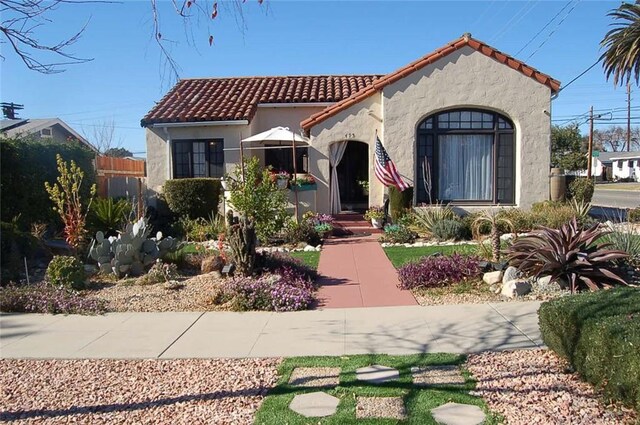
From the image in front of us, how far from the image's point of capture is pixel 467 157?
54.0 ft

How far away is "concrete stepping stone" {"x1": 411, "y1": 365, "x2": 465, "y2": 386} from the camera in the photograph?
5000 millimetres

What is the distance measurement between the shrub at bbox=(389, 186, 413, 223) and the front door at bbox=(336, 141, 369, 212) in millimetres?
3104

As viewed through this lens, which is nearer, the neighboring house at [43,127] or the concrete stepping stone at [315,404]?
the concrete stepping stone at [315,404]

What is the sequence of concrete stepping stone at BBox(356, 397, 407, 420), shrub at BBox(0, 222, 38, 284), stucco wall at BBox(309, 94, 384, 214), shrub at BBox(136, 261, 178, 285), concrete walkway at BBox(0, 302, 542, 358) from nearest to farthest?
concrete stepping stone at BBox(356, 397, 407, 420), concrete walkway at BBox(0, 302, 542, 358), shrub at BBox(136, 261, 178, 285), shrub at BBox(0, 222, 38, 284), stucco wall at BBox(309, 94, 384, 214)

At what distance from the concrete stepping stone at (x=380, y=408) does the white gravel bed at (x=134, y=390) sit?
0.88 m

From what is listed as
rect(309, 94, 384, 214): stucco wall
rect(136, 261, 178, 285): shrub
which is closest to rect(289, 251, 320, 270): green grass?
rect(136, 261, 178, 285): shrub

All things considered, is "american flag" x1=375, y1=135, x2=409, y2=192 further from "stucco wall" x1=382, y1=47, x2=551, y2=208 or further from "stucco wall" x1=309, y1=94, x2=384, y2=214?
"stucco wall" x1=309, y1=94, x2=384, y2=214

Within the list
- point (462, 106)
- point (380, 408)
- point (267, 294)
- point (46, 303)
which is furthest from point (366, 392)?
point (462, 106)

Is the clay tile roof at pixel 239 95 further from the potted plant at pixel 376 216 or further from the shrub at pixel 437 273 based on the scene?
the shrub at pixel 437 273

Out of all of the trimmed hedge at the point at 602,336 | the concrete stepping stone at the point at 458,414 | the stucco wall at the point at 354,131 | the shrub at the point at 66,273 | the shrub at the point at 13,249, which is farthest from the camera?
the stucco wall at the point at 354,131

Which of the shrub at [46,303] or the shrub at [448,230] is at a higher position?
the shrub at [448,230]

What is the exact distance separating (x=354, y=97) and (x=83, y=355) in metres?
11.9

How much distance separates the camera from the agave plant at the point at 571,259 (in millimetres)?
8266

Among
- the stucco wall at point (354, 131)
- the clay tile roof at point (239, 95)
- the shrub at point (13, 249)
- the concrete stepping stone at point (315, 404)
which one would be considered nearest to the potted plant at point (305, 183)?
the stucco wall at point (354, 131)
